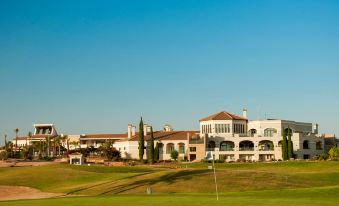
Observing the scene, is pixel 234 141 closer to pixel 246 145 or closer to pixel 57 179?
pixel 246 145

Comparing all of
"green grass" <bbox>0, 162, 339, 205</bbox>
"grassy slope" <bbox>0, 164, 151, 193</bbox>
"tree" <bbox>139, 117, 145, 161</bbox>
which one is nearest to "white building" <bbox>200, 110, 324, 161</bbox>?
"tree" <bbox>139, 117, 145, 161</bbox>

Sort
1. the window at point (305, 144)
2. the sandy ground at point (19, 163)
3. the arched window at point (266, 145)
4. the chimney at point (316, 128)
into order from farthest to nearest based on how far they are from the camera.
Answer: the chimney at point (316, 128) < the window at point (305, 144) < the arched window at point (266, 145) < the sandy ground at point (19, 163)

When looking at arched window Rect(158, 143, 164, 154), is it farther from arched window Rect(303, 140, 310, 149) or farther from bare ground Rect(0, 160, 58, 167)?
arched window Rect(303, 140, 310, 149)

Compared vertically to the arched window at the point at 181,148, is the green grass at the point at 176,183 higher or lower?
lower

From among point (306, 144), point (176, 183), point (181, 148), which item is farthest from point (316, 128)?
point (176, 183)

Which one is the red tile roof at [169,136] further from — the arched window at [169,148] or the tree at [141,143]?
the tree at [141,143]

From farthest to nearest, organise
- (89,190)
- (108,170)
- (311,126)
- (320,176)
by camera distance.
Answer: (311,126) < (108,170) < (320,176) < (89,190)

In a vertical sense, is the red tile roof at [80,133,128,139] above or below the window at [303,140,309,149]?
Answer: above

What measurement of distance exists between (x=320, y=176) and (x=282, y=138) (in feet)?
171

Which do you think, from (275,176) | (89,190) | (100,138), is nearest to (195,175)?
(275,176)

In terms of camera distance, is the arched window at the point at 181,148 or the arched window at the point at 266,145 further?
the arched window at the point at 181,148

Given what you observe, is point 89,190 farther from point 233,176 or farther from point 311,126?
point 311,126

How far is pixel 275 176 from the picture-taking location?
63.8m

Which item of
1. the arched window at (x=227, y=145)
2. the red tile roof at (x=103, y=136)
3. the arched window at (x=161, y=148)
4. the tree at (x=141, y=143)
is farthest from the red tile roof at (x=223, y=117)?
the red tile roof at (x=103, y=136)
